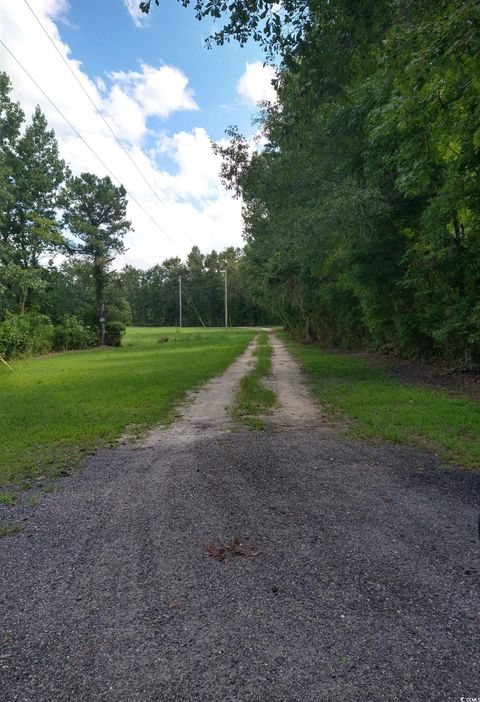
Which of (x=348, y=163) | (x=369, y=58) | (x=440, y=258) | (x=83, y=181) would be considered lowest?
(x=440, y=258)

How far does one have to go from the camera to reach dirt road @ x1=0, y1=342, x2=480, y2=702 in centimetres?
Answer: 190

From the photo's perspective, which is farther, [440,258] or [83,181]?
[83,181]

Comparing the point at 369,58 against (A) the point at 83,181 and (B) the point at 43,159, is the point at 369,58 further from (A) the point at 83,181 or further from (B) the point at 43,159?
(A) the point at 83,181

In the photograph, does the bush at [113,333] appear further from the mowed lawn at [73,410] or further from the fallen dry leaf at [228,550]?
the fallen dry leaf at [228,550]

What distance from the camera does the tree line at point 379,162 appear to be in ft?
13.5

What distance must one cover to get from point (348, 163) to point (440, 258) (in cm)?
358

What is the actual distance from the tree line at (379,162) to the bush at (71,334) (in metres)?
16.2

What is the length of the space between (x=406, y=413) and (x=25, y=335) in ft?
77.5

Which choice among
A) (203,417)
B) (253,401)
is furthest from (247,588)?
(253,401)

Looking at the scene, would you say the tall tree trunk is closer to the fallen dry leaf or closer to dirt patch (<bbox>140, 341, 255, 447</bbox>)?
dirt patch (<bbox>140, 341, 255, 447</bbox>)

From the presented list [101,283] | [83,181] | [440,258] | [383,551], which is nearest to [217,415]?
[383,551]

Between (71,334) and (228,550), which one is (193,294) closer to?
(71,334)

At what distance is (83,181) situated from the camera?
109 feet

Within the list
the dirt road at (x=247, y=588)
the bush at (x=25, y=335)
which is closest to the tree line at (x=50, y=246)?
the bush at (x=25, y=335)
